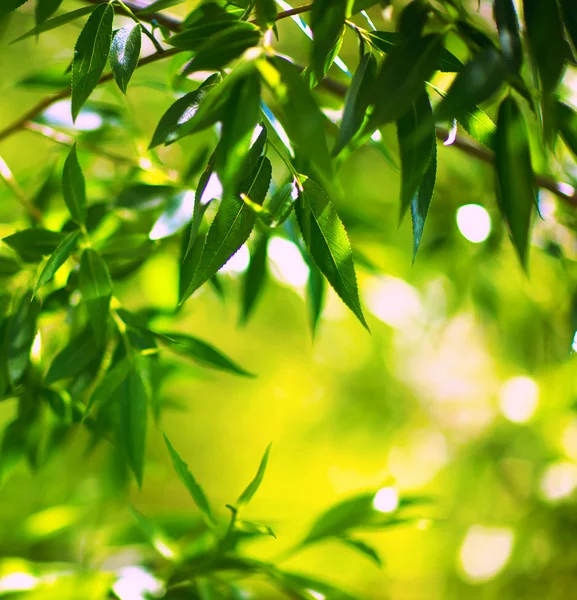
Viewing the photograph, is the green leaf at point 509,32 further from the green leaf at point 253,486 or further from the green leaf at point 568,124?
the green leaf at point 253,486

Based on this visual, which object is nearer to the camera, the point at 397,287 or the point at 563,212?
the point at 563,212

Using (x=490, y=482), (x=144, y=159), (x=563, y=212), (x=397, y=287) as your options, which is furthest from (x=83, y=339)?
(x=490, y=482)

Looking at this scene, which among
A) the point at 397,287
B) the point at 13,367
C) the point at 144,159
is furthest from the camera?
the point at 397,287

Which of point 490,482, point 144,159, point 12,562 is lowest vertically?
point 12,562

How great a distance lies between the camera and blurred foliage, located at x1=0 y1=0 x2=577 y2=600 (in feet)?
0.83

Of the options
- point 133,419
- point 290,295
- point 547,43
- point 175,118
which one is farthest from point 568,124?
point 290,295

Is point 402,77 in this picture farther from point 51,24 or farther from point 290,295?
point 290,295

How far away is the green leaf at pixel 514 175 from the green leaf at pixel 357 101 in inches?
2.3

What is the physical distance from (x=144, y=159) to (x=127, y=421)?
238mm

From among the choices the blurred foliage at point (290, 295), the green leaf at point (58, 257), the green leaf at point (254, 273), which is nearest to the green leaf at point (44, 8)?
the blurred foliage at point (290, 295)

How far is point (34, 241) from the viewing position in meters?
0.37

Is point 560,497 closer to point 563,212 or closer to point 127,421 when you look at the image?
point 563,212

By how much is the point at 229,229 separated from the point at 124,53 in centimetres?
11

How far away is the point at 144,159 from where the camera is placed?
1.69 feet
